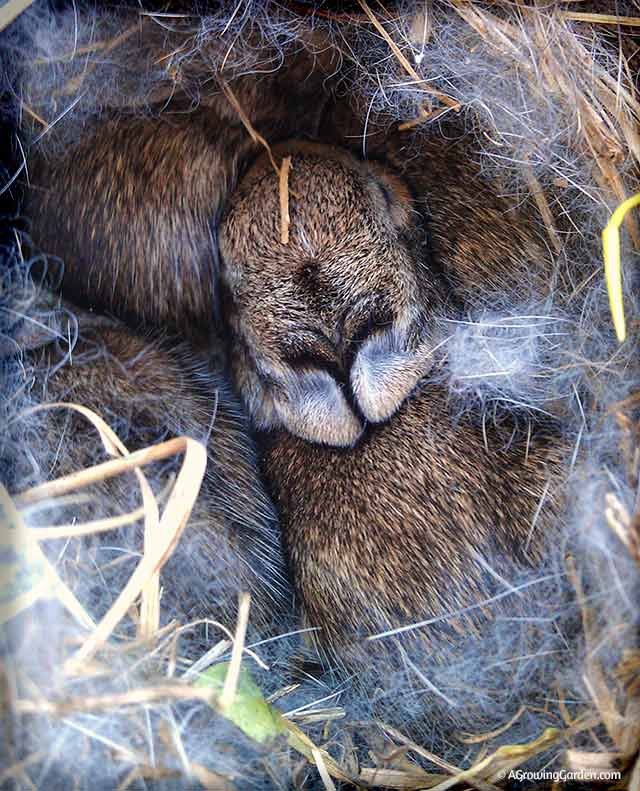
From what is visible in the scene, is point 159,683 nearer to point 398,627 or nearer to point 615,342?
point 398,627

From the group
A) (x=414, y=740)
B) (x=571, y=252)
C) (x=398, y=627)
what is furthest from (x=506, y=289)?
(x=414, y=740)

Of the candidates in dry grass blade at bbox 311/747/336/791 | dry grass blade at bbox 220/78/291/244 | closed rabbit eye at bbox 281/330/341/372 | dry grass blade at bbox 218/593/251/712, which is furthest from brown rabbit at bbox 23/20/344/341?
dry grass blade at bbox 311/747/336/791

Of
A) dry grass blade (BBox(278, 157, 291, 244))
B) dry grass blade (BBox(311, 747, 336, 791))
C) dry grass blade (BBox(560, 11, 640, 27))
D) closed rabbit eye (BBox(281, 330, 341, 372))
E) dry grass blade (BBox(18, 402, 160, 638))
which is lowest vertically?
dry grass blade (BBox(311, 747, 336, 791))

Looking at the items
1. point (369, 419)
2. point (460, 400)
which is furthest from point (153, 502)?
point (460, 400)

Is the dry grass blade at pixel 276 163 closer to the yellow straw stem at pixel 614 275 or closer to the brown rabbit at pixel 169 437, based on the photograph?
the brown rabbit at pixel 169 437

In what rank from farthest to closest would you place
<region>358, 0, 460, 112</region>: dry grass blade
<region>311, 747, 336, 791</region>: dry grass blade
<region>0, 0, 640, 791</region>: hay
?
<region>358, 0, 460, 112</region>: dry grass blade
<region>311, 747, 336, 791</region>: dry grass blade
<region>0, 0, 640, 791</region>: hay

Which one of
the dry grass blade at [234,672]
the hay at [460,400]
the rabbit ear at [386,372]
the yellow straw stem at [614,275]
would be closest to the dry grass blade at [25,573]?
the hay at [460,400]

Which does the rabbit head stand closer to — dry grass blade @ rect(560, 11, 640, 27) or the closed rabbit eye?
the closed rabbit eye

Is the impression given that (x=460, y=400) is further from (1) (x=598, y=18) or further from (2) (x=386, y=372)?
(1) (x=598, y=18)
